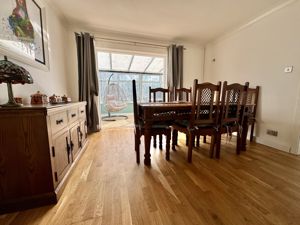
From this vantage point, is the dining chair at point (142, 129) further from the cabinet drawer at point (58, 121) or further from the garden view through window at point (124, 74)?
the garden view through window at point (124, 74)

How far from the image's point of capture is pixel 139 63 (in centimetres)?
586

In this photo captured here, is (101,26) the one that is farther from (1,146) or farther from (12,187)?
(12,187)

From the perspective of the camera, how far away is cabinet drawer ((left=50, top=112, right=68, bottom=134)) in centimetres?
127

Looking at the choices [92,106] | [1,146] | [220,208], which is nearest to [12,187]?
[1,146]

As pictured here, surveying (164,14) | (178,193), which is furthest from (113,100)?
(178,193)

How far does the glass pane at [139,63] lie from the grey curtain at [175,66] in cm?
192

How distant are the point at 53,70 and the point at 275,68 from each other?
12.3 feet

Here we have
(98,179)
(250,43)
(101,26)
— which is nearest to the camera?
(98,179)

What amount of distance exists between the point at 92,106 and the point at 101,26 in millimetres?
1732

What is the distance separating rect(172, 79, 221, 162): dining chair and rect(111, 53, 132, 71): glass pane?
4106 mm

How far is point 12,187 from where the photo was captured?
3.65 ft

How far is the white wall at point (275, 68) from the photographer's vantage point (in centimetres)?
222

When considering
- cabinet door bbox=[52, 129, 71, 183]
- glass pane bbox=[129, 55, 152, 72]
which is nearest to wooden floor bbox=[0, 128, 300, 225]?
cabinet door bbox=[52, 129, 71, 183]

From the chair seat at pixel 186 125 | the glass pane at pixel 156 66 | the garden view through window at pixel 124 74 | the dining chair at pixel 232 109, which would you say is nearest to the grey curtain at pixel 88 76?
the garden view through window at pixel 124 74
